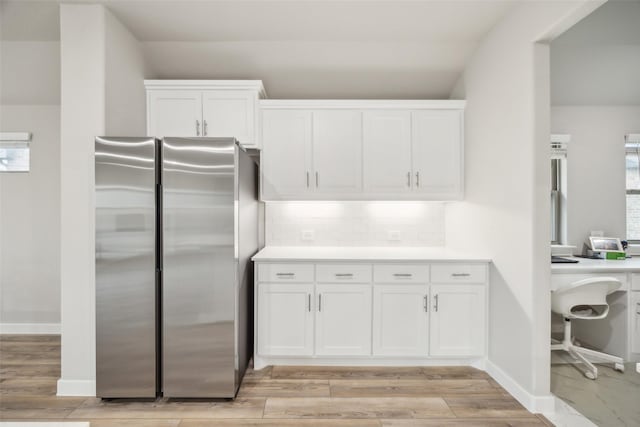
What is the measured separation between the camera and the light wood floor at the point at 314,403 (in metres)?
2.12

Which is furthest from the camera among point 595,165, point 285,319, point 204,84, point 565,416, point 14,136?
point 14,136

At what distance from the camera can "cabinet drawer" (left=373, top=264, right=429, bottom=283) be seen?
110 inches

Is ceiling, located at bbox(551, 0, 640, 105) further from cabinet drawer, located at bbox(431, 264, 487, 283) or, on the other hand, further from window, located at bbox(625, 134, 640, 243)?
cabinet drawer, located at bbox(431, 264, 487, 283)

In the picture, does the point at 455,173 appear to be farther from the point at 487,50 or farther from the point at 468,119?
the point at 487,50

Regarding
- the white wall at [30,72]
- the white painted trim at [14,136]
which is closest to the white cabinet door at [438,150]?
the white wall at [30,72]

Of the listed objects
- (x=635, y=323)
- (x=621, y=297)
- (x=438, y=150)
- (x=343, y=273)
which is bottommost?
(x=635, y=323)

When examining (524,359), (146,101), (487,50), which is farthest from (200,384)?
(487,50)

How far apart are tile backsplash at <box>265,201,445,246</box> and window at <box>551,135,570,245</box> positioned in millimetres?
1248

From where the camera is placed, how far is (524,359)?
2.28m

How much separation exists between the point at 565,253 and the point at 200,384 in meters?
3.72

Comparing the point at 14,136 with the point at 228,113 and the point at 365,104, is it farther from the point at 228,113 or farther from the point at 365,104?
the point at 365,104

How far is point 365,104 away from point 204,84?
1.53 metres

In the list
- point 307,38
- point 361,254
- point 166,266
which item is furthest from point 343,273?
point 307,38

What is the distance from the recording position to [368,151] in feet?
10.4
